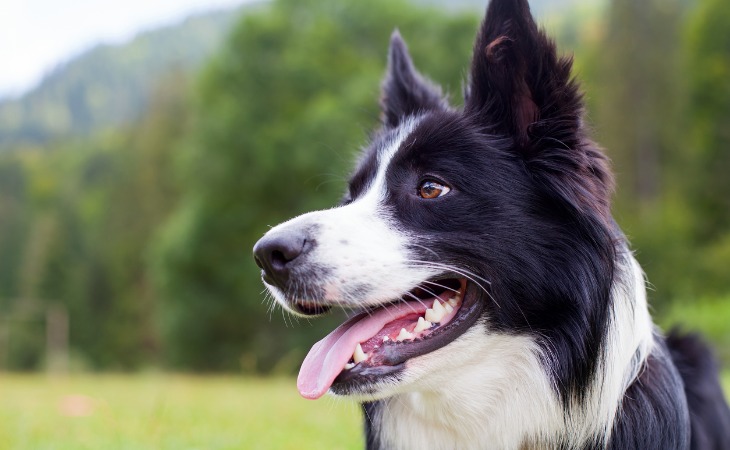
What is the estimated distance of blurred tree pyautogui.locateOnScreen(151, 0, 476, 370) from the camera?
87.3 feet

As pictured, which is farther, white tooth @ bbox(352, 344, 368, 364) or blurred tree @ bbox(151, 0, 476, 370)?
blurred tree @ bbox(151, 0, 476, 370)

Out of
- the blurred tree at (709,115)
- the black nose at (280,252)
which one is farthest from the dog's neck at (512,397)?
the blurred tree at (709,115)

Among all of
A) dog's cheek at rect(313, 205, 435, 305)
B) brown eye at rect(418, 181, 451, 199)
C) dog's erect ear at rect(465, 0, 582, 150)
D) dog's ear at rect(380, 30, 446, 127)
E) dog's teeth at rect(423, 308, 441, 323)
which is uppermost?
dog's ear at rect(380, 30, 446, 127)

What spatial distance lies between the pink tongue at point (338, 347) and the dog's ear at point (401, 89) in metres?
1.37

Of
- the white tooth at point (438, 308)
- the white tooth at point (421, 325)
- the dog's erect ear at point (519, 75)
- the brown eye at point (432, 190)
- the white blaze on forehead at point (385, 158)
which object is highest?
Answer: the dog's erect ear at point (519, 75)

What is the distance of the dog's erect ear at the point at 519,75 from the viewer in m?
3.04

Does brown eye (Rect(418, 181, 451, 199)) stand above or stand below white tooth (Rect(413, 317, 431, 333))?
above

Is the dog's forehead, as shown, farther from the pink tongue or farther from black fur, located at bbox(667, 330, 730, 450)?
black fur, located at bbox(667, 330, 730, 450)

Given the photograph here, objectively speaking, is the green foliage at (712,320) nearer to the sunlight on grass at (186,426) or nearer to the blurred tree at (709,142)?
the sunlight on grass at (186,426)

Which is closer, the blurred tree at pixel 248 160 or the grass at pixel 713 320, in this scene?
the grass at pixel 713 320

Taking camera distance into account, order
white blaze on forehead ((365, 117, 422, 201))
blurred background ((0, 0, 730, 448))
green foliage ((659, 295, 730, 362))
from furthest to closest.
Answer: blurred background ((0, 0, 730, 448)) → green foliage ((659, 295, 730, 362)) → white blaze on forehead ((365, 117, 422, 201))

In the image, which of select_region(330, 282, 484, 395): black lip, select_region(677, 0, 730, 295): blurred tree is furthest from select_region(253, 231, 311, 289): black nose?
select_region(677, 0, 730, 295): blurred tree

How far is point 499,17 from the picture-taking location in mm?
3100

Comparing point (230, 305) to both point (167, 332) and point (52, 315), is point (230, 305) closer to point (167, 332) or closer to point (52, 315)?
point (167, 332)
